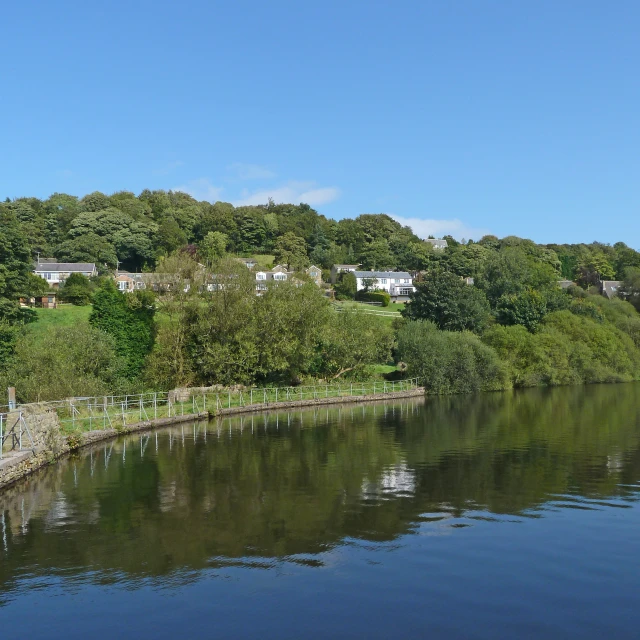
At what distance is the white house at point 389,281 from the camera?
401 ft

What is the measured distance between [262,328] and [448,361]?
20.2m

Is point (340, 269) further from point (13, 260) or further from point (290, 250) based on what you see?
point (13, 260)

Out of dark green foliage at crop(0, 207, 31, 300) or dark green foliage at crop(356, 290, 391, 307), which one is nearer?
dark green foliage at crop(0, 207, 31, 300)

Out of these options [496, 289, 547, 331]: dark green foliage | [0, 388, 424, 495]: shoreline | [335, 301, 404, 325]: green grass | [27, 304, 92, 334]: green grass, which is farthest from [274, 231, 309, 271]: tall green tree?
[0, 388, 424, 495]: shoreline

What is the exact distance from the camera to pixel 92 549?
50.6 feet

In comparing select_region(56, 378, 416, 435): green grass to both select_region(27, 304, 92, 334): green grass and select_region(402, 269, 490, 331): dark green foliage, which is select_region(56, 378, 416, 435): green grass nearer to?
select_region(402, 269, 490, 331): dark green foliage

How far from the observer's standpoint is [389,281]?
128 m

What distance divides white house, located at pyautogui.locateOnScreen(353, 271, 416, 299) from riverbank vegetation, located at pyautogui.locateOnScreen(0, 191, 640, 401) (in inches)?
322

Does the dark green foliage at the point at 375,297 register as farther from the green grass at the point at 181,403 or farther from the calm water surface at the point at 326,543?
the calm water surface at the point at 326,543

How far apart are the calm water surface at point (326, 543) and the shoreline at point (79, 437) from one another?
22.9 inches

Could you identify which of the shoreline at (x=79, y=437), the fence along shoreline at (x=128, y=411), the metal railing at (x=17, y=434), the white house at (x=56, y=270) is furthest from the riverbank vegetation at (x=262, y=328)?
the metal railing at (x=17, y=434)

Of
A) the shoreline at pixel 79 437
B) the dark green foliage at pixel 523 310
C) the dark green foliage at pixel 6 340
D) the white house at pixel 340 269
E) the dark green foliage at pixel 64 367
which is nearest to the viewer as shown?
the shoreline at pixel 79 437

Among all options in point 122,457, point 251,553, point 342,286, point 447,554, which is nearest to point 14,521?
point 251,553

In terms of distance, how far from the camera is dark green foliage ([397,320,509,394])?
Result: 61094mm
